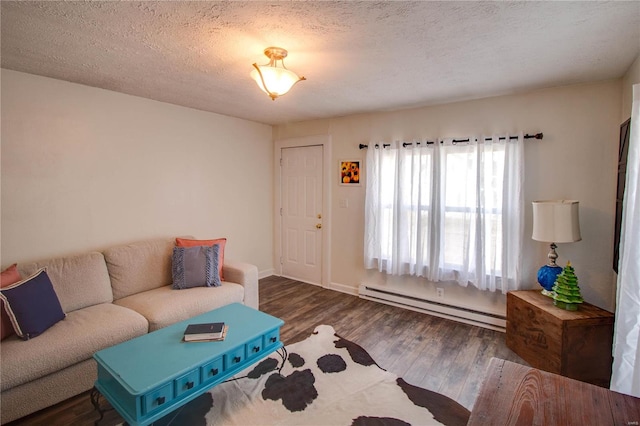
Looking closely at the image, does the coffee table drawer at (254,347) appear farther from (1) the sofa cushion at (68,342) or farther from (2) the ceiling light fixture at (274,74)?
(2) the ceiling light fixture at (274,74)

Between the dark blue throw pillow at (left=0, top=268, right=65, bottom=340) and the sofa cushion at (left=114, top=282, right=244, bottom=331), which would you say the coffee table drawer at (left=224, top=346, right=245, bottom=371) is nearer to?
the sofa cushion at (left=114, top=282, right=244, bottom=331)

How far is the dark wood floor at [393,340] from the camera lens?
2.12m

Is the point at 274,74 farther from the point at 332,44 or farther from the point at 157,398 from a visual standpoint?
the point at 157,398

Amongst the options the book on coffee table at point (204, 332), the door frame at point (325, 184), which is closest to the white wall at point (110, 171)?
the door frame at point (325, 184)

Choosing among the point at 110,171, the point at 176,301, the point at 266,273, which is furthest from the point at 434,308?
the point at 110,171

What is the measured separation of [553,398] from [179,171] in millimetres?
3731

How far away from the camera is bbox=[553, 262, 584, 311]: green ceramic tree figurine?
2461 mm

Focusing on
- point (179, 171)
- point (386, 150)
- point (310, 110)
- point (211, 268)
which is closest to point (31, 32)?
point (179, 171)

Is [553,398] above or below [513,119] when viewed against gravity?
below

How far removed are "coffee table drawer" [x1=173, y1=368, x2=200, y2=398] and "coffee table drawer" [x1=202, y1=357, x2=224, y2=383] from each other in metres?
0.04

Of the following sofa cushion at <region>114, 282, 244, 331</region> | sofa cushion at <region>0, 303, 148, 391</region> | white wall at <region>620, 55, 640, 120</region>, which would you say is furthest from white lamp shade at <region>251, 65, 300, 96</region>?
white wall at <region>620, 55, 640, 120</region>

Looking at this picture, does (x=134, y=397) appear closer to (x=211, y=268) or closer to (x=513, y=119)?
(x=211, y=268)

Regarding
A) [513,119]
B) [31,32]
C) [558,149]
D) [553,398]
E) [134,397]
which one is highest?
[31,32]

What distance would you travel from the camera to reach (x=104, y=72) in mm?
2582
